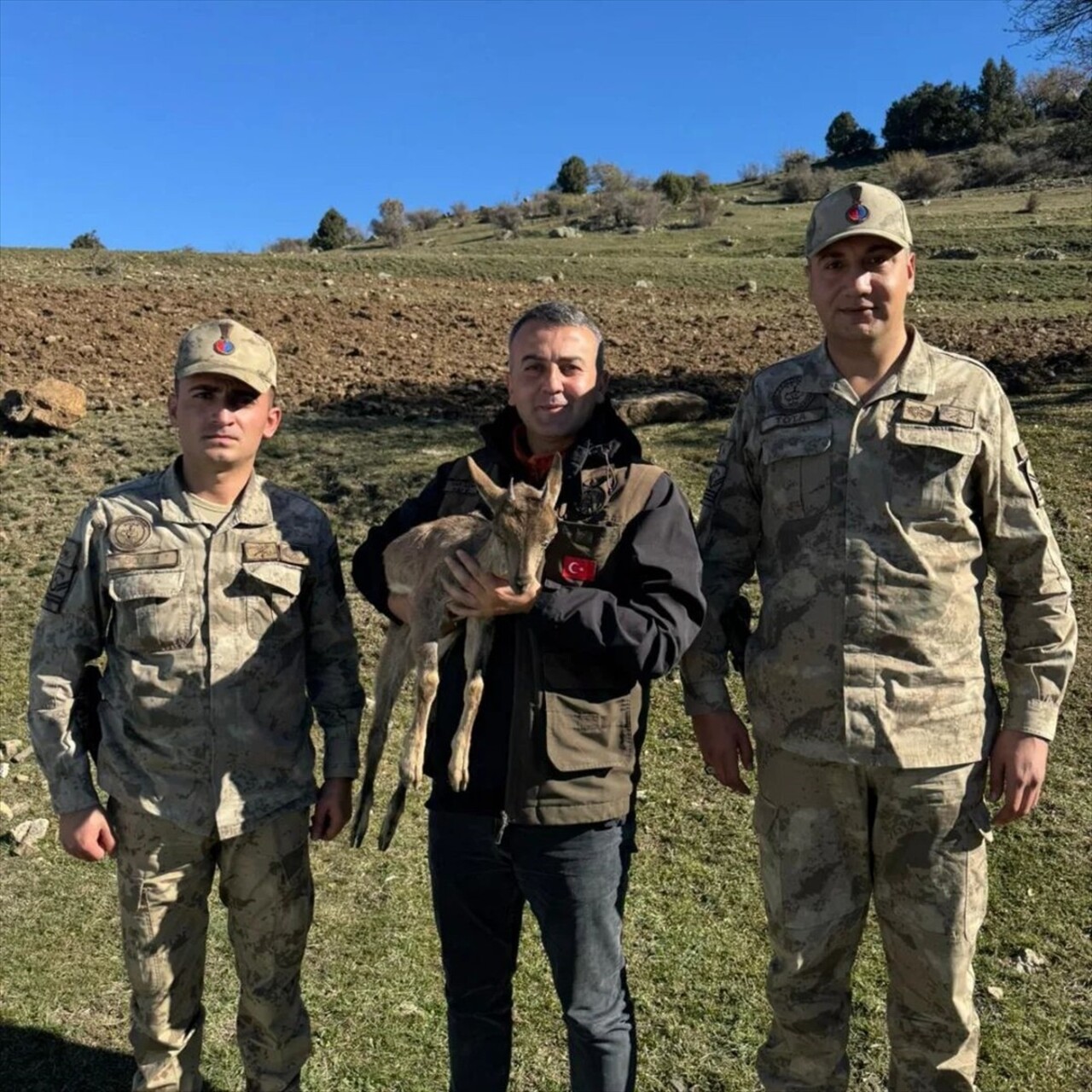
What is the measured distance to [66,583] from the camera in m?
3.23

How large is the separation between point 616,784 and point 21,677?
236 inches

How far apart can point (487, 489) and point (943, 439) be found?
4.70ft

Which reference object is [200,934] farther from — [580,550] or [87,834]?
[580,550]

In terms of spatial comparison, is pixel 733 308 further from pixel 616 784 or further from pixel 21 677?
pixel 616 784

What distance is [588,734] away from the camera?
299 centimetres

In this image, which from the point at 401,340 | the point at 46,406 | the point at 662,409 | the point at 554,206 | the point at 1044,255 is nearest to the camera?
the point at 46,406

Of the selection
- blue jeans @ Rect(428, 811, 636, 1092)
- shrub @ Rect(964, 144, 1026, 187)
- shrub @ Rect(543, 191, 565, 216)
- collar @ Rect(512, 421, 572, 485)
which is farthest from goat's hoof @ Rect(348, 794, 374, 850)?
shrub @ Rect(964, 144, 1026, 187)

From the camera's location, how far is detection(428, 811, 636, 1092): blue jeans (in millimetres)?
2996

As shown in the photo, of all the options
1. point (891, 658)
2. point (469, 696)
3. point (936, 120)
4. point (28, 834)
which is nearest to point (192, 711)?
point (469, 696)

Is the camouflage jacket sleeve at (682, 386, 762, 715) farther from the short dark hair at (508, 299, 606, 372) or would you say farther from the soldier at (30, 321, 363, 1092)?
the soldier at (30, 321, 363, 1092)

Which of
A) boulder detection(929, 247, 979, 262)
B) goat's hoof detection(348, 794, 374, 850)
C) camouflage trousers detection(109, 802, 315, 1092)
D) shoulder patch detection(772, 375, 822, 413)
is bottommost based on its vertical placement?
camouflage trousers detection(109, 802, 315, 1092)

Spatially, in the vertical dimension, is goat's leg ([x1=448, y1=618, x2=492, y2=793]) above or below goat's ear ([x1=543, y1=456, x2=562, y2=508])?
below

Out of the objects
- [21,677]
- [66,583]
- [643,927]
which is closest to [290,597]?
[66,583]

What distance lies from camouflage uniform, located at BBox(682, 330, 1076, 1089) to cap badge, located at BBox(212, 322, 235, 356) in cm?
179
